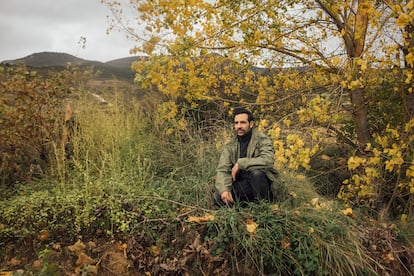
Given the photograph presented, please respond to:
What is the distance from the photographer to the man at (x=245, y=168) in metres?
3.50

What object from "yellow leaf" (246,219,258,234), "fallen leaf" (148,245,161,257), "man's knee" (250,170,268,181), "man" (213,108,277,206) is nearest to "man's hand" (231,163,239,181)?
"man" (213,108,277,206)

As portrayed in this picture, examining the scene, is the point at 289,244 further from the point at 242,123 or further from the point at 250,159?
the point at 242,123

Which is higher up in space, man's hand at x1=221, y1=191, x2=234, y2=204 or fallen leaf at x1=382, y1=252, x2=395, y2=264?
man's hand at x1=221, y1=191, x2=234, y2=204

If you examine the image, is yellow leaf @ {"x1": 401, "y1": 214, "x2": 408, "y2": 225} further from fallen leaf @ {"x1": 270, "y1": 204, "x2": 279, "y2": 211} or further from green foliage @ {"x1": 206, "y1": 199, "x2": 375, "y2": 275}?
fallen leaf @ {"x1": 270, "y1": 204, "x2": 279, "y2": 211}

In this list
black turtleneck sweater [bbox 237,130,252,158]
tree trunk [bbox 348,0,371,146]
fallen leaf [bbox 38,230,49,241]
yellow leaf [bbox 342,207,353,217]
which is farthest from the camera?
tree trunk [bbox 348,0,371,146]

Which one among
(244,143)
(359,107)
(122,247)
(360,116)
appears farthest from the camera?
(360,116)

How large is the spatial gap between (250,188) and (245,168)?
24 centimetres

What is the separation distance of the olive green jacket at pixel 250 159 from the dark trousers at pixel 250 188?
0.08 m

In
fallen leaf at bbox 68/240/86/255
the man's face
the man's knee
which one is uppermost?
the man's face

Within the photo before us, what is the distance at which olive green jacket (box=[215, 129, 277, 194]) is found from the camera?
3492mm

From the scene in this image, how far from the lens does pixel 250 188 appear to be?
11.8 ft

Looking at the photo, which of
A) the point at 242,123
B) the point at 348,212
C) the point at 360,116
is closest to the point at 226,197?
the point at 242,123

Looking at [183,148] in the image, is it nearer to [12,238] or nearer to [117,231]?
[117,231]

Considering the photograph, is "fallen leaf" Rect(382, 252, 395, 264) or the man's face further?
the man's face
